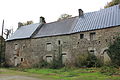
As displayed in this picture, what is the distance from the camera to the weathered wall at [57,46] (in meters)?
18.5

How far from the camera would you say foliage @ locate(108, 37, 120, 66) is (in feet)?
54.7

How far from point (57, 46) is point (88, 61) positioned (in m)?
5.90

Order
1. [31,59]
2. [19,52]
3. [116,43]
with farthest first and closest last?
[19,52] → [31,59] → [116,43]

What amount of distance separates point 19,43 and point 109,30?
1632cm

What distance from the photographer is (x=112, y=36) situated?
17969mm

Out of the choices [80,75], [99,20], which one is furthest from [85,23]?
[80,75]

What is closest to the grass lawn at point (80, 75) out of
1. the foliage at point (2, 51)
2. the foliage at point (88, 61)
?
the foliage at point (88, 61)

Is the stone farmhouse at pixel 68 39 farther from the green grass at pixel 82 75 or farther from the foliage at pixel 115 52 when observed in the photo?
the green grass at pixel 82 75

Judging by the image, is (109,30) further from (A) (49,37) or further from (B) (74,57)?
(A) (49,37)

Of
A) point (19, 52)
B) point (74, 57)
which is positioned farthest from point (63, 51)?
point (19, 52)

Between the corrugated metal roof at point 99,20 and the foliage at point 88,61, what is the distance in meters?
3.83

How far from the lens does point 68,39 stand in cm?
2134

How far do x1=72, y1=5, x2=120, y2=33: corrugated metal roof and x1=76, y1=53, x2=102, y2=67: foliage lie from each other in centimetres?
383

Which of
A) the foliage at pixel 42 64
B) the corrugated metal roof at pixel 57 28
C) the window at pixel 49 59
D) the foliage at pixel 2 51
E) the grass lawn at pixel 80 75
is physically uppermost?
the corrugated metal roof at pixel 57 28
